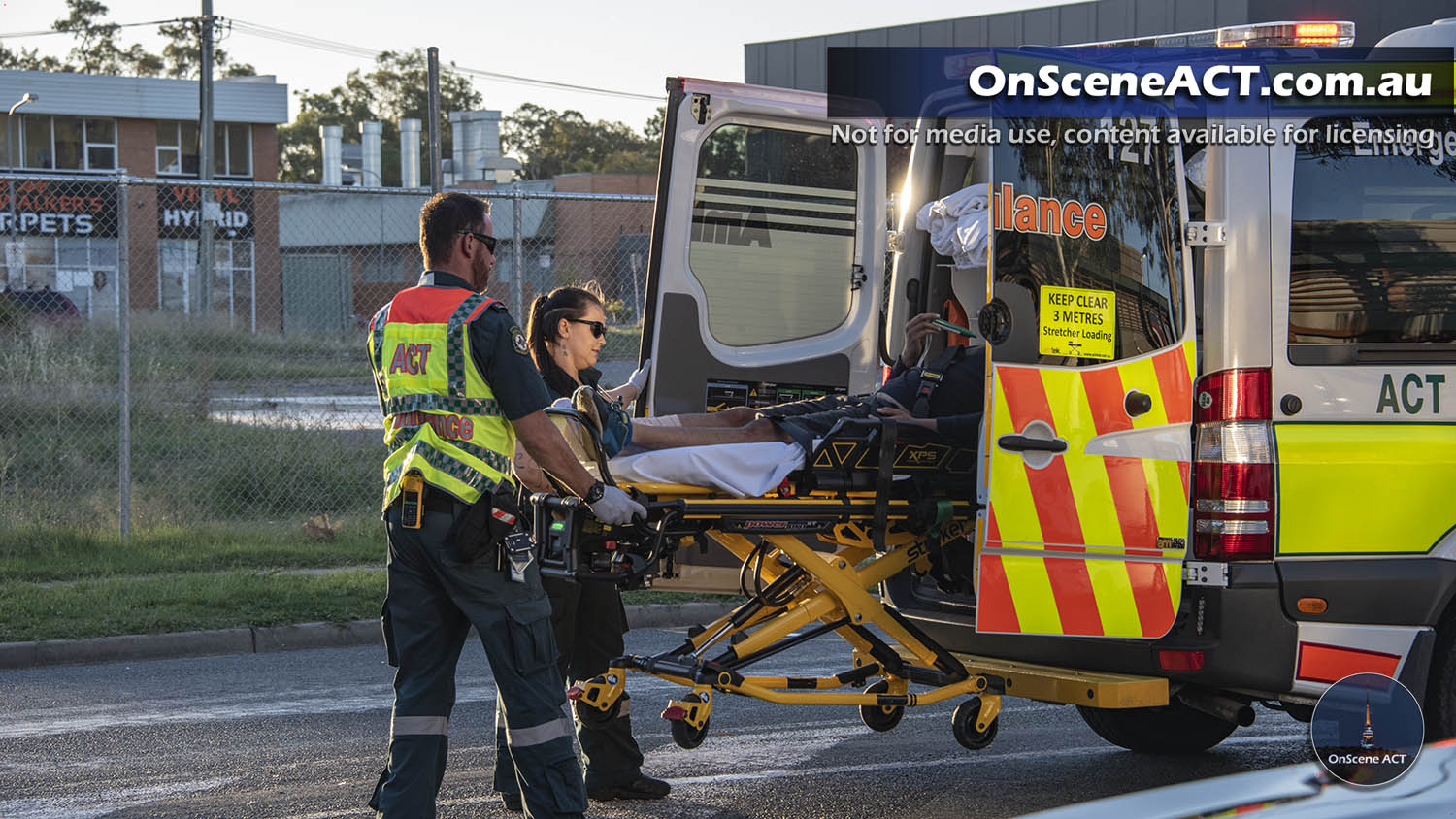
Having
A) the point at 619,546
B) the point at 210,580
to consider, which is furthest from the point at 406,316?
the point at 210,580

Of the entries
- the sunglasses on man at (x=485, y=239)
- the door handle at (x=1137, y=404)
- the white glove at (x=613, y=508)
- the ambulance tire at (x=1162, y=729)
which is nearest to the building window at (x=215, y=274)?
the ambulance tire at (x=1162, y=729)

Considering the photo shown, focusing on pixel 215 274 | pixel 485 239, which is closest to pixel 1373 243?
pixel 485 239

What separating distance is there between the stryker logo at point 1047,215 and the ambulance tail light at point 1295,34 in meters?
0.78

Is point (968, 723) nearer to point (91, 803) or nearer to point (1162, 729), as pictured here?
point (1162, 729)

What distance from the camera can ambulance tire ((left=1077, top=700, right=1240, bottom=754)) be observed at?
6.09 metres

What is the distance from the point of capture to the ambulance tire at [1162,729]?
6.09 metres

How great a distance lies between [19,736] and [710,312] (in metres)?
3.33

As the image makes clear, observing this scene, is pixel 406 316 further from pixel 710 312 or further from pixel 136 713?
pixel 136 713

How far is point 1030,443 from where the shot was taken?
16.3 ft

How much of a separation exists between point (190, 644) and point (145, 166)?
141 ft

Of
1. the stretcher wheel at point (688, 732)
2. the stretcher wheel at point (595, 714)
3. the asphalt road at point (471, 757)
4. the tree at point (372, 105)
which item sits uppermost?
the tree at point (372, 105)

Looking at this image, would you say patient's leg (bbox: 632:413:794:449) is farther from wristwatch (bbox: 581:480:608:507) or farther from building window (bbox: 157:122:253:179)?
building window (bbox: 157:122:253:179)

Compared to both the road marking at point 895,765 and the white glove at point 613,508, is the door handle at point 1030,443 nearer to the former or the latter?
the white glove at point 613,508

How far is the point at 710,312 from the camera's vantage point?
724 cm
